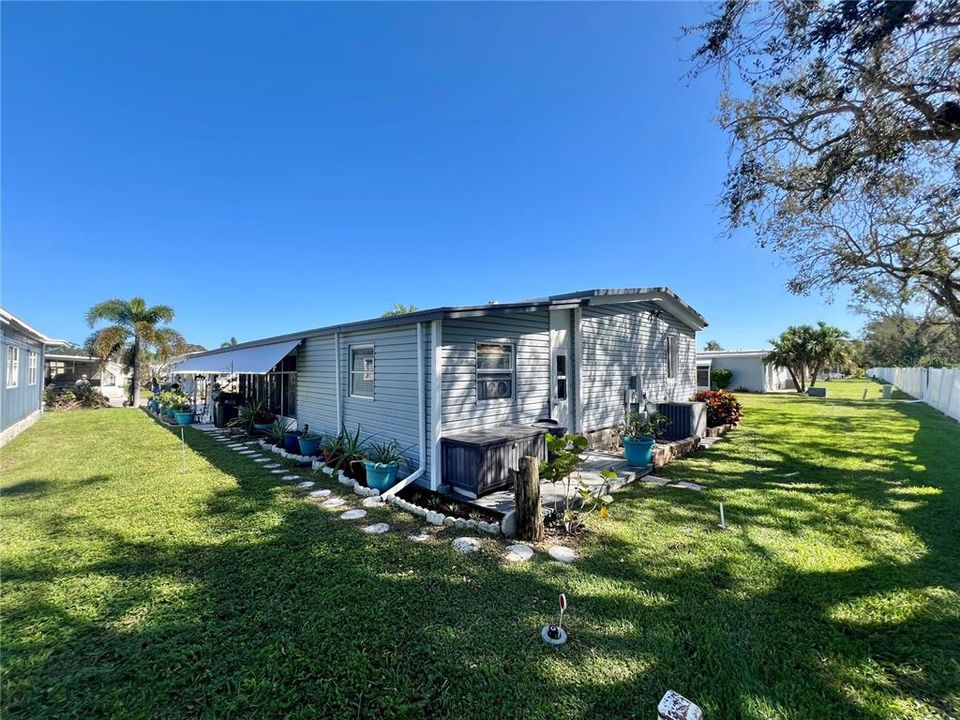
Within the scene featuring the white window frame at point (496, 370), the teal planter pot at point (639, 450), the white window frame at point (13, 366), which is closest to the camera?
the white window frame at point (496, 370)

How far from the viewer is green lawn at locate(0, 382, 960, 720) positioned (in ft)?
9.12

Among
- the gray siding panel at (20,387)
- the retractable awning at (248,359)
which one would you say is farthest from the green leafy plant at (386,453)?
the gray siding panel at (20,387)

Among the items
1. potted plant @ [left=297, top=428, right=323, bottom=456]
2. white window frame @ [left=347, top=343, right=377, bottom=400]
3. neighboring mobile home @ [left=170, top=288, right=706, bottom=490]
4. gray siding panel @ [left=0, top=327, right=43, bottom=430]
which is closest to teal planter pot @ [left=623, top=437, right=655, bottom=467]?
neighboring mobile home @ [left=170, top=288, right=706, bottom=490]

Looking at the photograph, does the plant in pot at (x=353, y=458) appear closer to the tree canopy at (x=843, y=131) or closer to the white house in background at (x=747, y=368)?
the tree canopy at (x=843, y=131)

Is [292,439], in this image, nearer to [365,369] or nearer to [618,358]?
[365,369]

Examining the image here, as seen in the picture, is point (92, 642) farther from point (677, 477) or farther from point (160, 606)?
point (677, 477)

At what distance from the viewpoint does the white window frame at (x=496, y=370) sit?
790 cm

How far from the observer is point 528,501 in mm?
5379

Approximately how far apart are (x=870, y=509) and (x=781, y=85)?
823cm

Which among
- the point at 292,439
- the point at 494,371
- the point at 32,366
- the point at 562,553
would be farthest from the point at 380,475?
the point at 32,366

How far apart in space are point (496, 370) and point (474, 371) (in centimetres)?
71

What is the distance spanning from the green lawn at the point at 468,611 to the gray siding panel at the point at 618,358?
384cm

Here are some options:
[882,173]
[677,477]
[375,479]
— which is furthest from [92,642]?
[882,173]

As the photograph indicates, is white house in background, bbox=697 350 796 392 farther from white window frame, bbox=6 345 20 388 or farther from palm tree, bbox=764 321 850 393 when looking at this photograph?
white window frame, bbox=6 345 20 388
